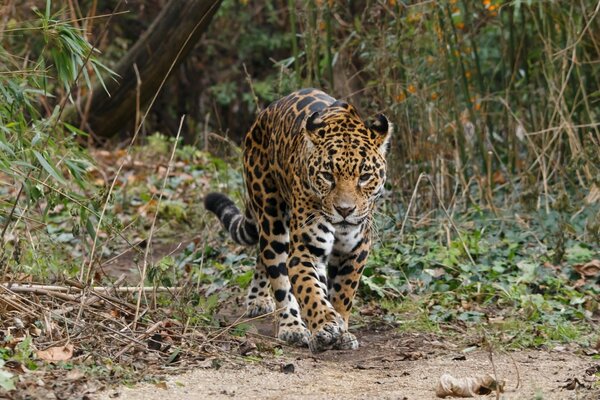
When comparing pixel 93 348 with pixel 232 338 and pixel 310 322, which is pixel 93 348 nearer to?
pixel 232 338

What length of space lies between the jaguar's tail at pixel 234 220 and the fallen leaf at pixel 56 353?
2524 millimetres

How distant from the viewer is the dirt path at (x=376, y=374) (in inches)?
192

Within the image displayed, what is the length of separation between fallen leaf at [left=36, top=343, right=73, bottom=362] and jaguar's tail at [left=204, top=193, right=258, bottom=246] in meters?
2.52

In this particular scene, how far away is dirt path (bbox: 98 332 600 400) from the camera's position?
16.0 feet

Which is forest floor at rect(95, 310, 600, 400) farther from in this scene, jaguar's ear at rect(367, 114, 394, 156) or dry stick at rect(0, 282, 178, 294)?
jaguar's ear at rect(367, 114, 394, 156)

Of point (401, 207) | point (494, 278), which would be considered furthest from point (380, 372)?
point (401, 207)

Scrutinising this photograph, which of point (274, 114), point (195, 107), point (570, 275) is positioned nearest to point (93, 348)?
point (274, 114)

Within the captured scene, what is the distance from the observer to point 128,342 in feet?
17.3

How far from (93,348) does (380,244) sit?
3.28m

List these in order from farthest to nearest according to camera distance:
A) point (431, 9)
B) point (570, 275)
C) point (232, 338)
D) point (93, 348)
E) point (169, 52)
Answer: point (169, 52) → point (431, 9) → point (570, 275) → point (232, 338) → point (93, 348)

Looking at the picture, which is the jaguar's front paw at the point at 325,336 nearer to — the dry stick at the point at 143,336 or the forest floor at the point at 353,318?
the forest floor at the point at 353,318

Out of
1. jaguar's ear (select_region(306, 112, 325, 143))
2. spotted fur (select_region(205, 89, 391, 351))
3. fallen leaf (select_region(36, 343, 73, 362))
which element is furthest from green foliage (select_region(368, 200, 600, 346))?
fallen leaf (select_region(36, 343, 73, 362))

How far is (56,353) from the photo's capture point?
193 inches

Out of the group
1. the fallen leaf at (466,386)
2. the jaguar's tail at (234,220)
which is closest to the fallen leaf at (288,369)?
the fallen leaf at (466,386)
